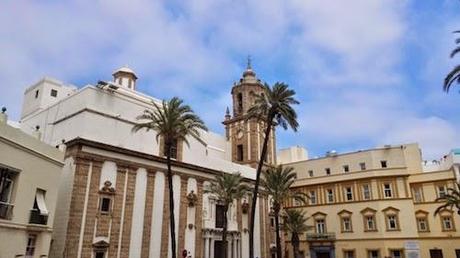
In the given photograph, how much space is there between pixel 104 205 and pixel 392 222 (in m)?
29.4

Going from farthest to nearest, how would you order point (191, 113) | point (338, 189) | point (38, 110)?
point (338, 189), point (38, 110), point (191, 113)

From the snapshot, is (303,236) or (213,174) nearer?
(213,174)

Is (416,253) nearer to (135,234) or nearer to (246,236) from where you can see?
(246,236)

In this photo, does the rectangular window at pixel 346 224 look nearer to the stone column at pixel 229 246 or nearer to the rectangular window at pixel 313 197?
the rectangular window at pixel 313 197

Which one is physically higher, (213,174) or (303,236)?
(213,174)

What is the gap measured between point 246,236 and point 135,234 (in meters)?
14.6

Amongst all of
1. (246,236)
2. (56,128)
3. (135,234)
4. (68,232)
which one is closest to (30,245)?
(68,232)

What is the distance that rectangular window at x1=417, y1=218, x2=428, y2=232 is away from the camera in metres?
40.4

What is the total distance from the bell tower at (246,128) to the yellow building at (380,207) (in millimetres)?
7842

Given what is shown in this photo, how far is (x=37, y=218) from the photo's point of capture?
2180 cm

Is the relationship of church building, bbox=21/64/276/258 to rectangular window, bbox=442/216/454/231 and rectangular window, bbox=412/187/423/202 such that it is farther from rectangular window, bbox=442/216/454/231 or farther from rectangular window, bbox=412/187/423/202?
rectangular window, bbox=442/216/454/231

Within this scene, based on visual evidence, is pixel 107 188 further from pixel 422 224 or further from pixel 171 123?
pixel 422 224

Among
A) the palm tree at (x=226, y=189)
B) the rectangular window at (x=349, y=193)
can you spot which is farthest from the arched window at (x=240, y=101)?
the palm tree at (x=226, y=189)

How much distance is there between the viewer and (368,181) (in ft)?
141
